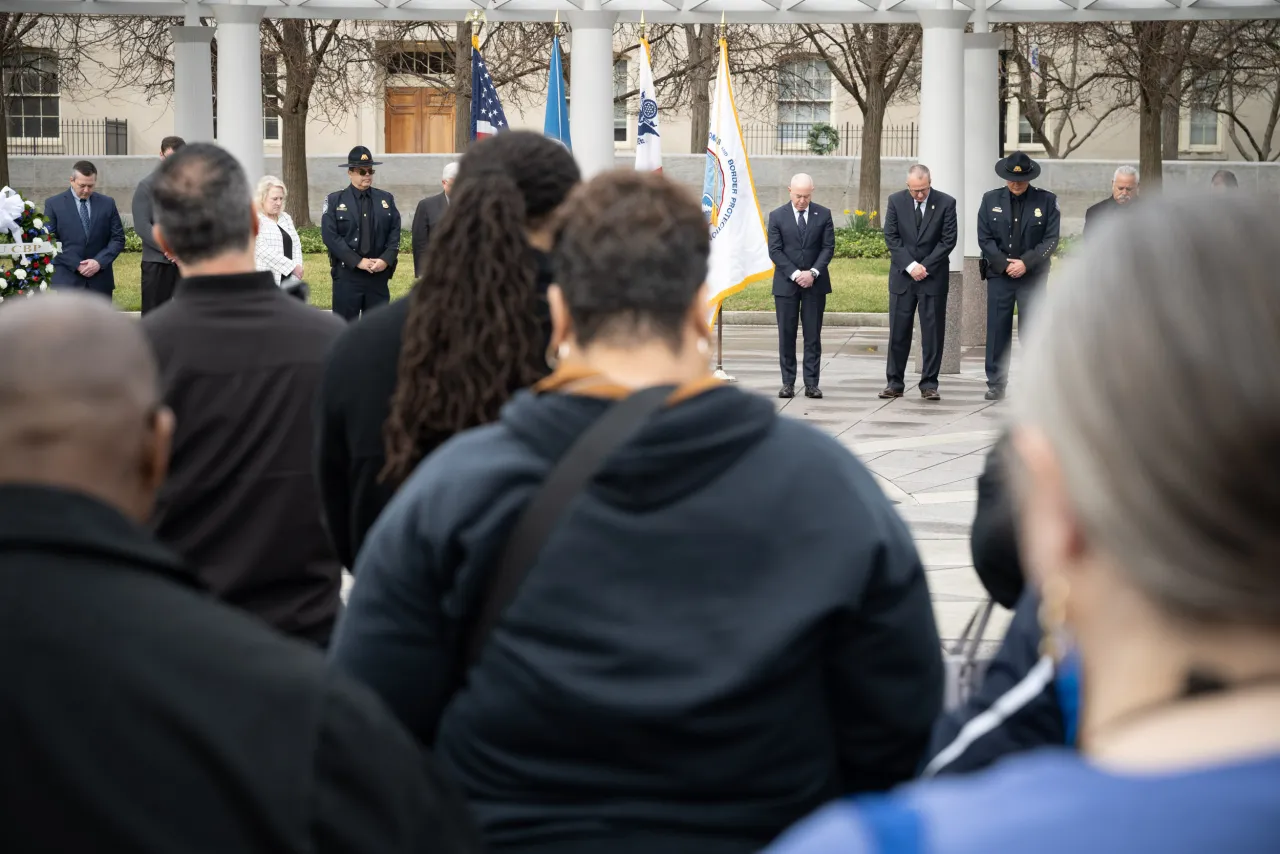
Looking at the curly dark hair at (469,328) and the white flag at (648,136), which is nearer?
the curly dark hair at (469,328)

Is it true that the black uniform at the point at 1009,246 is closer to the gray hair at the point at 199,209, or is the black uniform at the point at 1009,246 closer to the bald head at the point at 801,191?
the bald head at the point at 801,191

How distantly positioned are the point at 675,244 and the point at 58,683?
1223 mm

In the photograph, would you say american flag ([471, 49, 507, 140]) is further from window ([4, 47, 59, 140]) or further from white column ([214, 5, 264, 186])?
window ([4, 47, 59, 140])

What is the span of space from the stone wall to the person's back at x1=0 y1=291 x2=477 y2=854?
1312 inches

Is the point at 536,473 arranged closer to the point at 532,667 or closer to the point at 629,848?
the point at 532,667

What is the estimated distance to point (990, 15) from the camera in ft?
58.5

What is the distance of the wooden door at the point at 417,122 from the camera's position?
42.1m

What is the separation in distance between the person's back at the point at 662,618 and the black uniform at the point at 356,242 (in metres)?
13.9

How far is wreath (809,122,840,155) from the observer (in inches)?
1554

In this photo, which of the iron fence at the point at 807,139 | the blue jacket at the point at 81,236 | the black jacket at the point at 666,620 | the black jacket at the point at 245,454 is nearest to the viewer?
the black jacket at the point at 666,620

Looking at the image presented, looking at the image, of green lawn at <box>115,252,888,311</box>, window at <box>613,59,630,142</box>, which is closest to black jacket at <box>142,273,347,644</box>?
green lawn at <box>115,252,888,311</box>

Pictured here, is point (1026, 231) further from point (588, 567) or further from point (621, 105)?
point (621, 105)

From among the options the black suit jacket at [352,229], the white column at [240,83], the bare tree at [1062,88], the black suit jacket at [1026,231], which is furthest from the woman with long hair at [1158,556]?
the bare tree at [1062,88]

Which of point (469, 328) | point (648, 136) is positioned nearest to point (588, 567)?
point (469, 328)
